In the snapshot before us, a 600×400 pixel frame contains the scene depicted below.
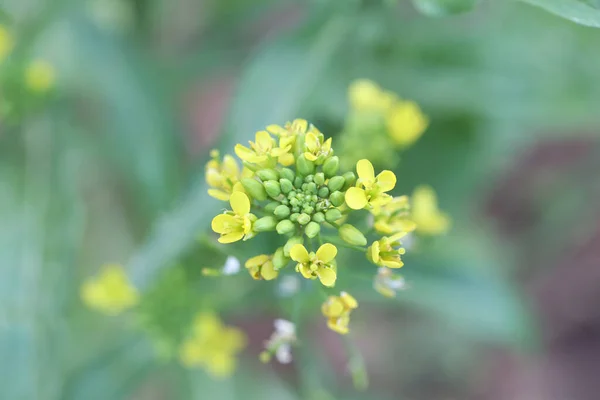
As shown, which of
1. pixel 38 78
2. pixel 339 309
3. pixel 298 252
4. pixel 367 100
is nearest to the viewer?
pixel 298 252

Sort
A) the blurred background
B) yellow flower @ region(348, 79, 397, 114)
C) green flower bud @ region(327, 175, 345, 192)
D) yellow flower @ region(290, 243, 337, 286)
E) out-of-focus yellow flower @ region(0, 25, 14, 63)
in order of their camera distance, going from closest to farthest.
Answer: yellow flower @ region(290, 243, 337, 286) → green flower bud @ region(327, 175, 345, 192) → yellow flower @ region(348, 79, 397, 114) → the blurred background → out-of-focus yellow flower @ region(0, 25, 14, 63)

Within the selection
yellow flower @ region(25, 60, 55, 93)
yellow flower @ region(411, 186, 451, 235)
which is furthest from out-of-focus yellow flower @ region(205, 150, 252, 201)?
yellow flower @ region(25, 60, 55, 93)

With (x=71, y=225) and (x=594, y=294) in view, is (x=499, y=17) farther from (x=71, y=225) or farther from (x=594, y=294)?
(x=71, y=225)

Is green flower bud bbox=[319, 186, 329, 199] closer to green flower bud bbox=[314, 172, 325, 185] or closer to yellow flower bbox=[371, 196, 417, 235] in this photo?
green flower bud bbox=[314, 172, 325, 185]

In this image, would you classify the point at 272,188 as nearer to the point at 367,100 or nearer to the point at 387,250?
the point at 387,250

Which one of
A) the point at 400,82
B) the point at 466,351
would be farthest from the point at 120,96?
the point at 466,351

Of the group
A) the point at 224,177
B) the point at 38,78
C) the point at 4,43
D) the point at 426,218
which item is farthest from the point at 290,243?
the point at 4,43

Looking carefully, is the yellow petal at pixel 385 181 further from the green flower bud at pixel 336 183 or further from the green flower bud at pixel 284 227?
the green flower bud at pixel 284 227
